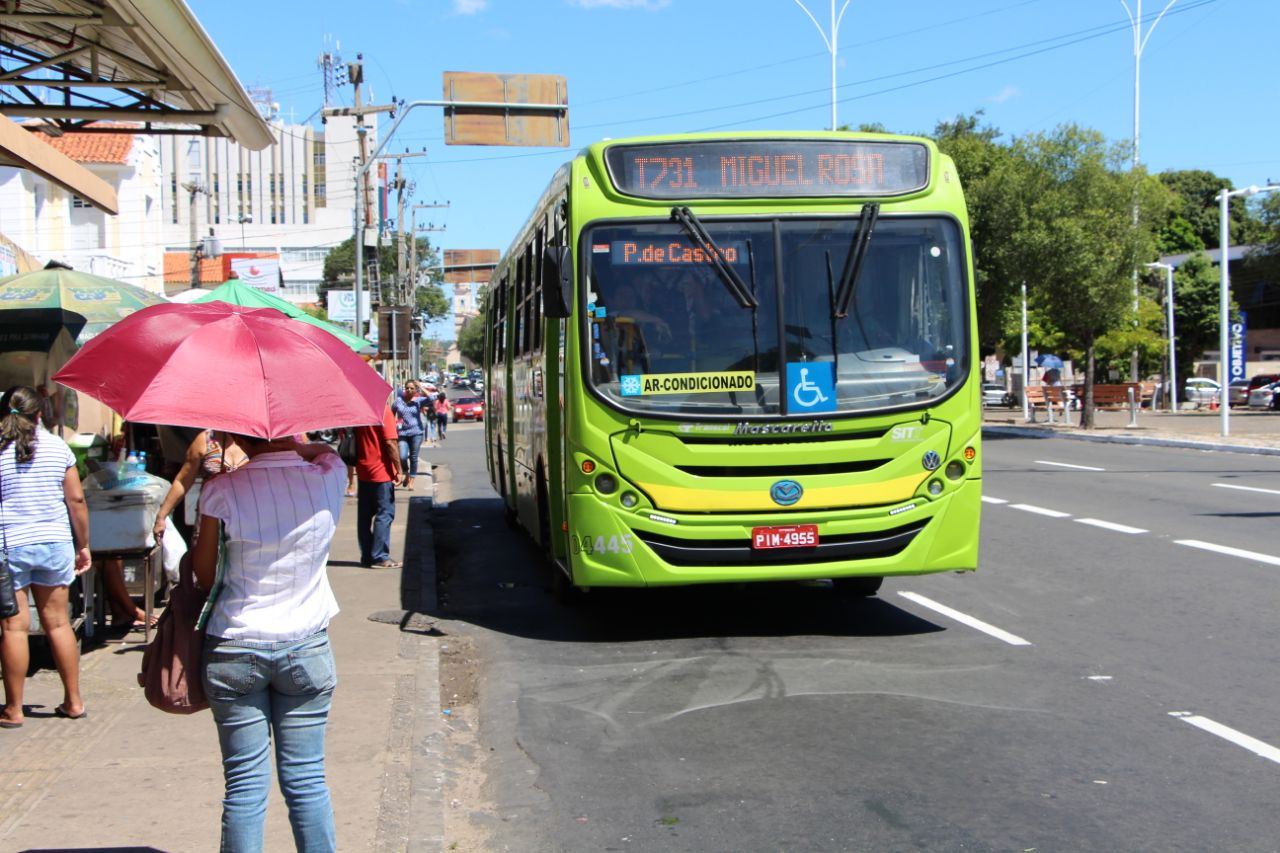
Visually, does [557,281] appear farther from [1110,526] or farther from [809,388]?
[1110,526]

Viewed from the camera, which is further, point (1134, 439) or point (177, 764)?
point (1134, 439)

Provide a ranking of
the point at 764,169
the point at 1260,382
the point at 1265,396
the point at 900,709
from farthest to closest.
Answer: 1. the point at 1260,382
2. the point at 1265,396
3. the point at 764,169
4. the point at 900,709

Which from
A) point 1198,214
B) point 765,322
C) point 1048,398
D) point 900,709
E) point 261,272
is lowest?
point 900,709

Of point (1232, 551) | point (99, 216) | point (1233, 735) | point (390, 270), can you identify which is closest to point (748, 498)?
point (1233, 735)

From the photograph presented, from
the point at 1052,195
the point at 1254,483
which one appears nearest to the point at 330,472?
the point at 1254,483

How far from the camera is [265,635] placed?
416 centimetres

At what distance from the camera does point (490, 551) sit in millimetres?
15250

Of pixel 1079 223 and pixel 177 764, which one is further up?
pixel 1079 223

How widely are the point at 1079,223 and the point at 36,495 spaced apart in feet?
106

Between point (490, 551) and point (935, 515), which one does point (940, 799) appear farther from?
point (490, 551)

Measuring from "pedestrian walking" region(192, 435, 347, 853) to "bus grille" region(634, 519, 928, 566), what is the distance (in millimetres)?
4603

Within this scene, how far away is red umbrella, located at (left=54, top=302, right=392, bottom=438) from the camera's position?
13.1ft

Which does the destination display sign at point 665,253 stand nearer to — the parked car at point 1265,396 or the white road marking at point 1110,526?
the white road marking at point 1110,526

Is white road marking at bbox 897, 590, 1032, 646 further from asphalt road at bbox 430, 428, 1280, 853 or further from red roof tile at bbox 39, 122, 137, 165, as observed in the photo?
red roof tile at bbox 39, 122, 137, 165
